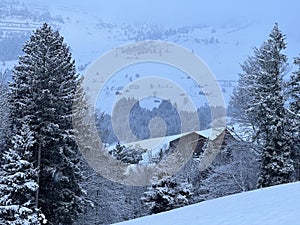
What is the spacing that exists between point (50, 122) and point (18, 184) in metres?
3.76

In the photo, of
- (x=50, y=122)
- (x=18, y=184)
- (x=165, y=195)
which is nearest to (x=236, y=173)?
(x=165, y=195)

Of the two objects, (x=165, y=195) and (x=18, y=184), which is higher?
(x=18, y=184)

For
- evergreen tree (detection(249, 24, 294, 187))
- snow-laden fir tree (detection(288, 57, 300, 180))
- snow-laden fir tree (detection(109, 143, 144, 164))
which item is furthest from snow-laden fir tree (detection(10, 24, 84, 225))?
snow-laden fir tree (detection(109, 143, 144, 164))

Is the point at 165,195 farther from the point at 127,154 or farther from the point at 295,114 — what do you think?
the point at 127,154

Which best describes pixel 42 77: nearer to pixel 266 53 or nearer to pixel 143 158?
pixel 266 53

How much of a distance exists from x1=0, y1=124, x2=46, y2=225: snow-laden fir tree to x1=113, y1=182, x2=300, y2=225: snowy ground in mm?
3308

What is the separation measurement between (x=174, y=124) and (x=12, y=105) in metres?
46.1

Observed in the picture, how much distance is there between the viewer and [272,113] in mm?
19312

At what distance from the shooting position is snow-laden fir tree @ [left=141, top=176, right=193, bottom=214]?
1884 centimetres

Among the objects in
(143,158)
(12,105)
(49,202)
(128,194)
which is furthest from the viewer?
(143,158)

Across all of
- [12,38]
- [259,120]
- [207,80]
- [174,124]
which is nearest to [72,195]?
[259,120]

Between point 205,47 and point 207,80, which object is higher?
point 205,47

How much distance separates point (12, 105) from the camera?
62.3ft

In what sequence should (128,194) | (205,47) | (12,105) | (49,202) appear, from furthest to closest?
(205,47), (128,194), (12,105), (49,202)
